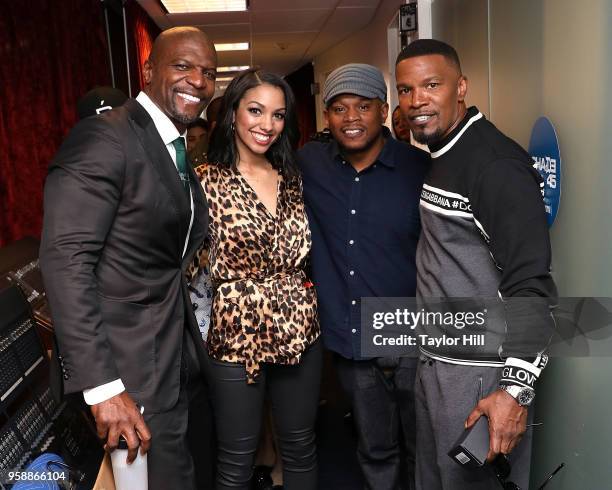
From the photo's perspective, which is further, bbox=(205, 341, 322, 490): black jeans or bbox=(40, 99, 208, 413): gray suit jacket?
bbox=(205, 341, 322, 490): black jeans

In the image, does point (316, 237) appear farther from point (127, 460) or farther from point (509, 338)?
point (127, 460)

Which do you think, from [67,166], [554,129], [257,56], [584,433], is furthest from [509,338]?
[257,56]

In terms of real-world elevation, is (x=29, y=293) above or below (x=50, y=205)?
below

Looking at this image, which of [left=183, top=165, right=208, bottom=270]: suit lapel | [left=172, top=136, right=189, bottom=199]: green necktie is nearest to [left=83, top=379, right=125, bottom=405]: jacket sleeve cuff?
[left=183, top=165, right=208, bottom=270]: suit lapel

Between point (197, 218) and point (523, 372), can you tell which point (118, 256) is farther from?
point (523, 372)

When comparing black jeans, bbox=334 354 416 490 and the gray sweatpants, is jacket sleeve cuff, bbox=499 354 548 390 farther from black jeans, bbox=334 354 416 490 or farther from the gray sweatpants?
black jeans, bbox=334 354 416 490

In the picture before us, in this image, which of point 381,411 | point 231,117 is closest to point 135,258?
point 231,117

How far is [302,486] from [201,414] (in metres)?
0.46

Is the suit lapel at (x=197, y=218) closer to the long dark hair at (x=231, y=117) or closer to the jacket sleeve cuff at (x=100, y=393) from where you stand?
the long dark hair at (x=231, y=117)

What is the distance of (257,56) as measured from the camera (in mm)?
9969

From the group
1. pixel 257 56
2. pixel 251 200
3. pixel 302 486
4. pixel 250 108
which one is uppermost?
pixel 257 56

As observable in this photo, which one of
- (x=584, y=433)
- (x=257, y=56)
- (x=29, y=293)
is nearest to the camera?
(x=584, y=433)

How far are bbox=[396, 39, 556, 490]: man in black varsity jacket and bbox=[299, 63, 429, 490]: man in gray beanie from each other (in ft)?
0.75

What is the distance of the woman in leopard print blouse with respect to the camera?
1.81 meters
